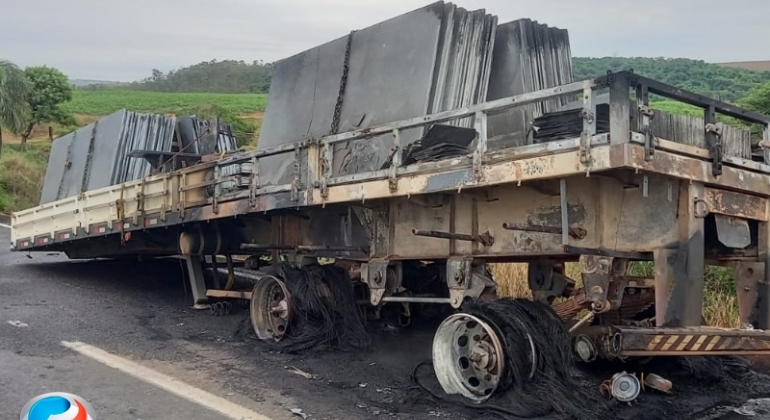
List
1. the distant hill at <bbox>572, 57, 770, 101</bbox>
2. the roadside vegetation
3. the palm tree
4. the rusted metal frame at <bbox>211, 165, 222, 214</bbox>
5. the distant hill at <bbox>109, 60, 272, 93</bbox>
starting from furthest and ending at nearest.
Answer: the distant hill at <bbox>109, 60, 272, 93</bbox> < the distant hill at <bbox>572, 57, 770, 101</bbox> < the palm tree < the roadside vegetation < the rusted metal frame at <bbox>211, 165, 222, 214</bbox>

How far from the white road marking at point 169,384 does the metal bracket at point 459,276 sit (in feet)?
6.25

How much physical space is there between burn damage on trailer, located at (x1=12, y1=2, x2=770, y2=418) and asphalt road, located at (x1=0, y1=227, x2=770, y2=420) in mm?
384

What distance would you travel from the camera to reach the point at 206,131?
34.4 ft

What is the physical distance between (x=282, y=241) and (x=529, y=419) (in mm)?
4056

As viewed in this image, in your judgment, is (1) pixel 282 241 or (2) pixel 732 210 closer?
(2) pixel 732 210

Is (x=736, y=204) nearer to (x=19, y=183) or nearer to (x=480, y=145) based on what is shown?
(x=480, y=145)

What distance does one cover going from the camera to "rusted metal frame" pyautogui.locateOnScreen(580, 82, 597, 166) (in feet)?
15.3

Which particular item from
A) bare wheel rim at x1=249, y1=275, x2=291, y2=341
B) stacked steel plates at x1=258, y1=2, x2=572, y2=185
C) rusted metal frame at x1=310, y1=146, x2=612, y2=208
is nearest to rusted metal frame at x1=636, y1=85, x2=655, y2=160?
rusted metal frame at x1=310, y1=146, x2=612, y2=208

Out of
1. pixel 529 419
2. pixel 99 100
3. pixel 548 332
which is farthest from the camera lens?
pixel 99 100

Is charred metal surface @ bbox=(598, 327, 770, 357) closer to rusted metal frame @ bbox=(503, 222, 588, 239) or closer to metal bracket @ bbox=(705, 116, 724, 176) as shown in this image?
rusted metal frame @ bbox=(503, 222, 588, 239)

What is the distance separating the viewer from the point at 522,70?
6770mm

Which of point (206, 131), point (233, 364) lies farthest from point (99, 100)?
point (233, 364)

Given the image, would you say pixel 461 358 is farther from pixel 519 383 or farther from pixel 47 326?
pixel 47 326

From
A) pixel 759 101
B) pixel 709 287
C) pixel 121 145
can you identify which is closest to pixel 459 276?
pixel 709 287
